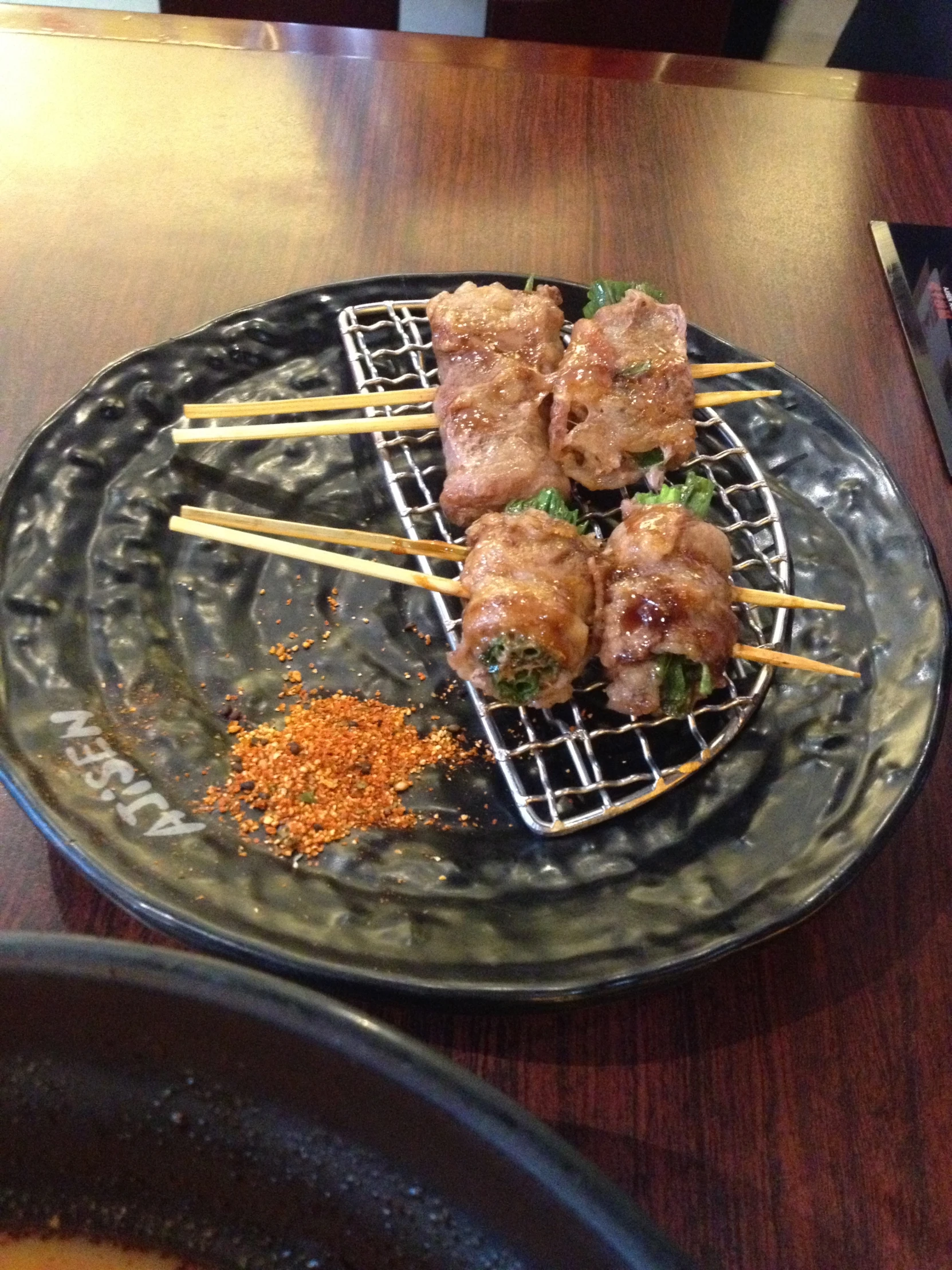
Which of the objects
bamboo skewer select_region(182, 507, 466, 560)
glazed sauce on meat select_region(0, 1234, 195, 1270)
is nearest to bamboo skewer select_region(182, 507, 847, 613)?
bamboo skewer select_region(182, 507, 466, 560)

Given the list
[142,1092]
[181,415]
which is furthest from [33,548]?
[142,1092]

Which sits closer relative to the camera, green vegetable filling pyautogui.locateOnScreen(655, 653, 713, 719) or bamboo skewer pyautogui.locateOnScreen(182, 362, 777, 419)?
green vegetable filling pyautogui.locateOnScreen(655, 653, 713, 719)

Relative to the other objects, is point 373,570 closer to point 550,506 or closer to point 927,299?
point 550,506

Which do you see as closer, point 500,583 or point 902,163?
point 500,583

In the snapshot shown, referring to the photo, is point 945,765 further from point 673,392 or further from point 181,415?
point 181,415

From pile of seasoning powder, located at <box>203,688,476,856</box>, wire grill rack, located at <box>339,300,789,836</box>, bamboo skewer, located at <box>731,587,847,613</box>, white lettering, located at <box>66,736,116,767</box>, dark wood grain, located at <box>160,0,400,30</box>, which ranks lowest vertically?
pile of seasoning powder, located at <box>203,688,476,856</box>

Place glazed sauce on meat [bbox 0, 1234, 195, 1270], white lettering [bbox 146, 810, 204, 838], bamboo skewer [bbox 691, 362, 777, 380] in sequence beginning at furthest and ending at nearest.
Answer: bamboo skewer [bbox 691, 362, 777, 380], white lettering [bbox 146, 810, 204, 838], glazed sauce on meat [bbox 0, 1234, 195, 1270]

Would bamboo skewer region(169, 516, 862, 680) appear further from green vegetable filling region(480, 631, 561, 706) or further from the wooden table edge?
the wooden table edge
